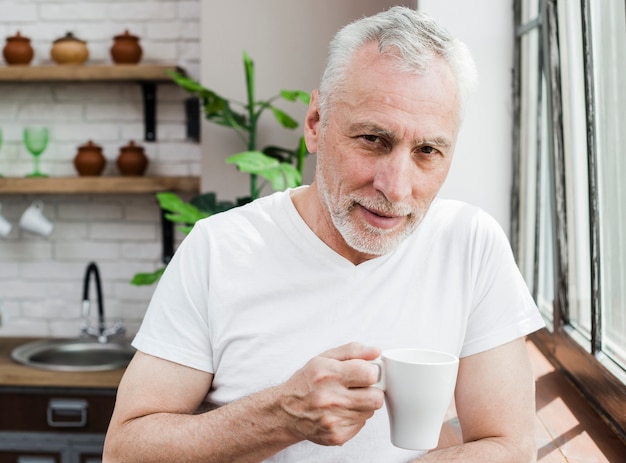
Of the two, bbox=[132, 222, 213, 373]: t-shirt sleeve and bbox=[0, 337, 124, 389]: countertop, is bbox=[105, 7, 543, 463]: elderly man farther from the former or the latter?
bbox=[0, 337, 124, 389]: countertop

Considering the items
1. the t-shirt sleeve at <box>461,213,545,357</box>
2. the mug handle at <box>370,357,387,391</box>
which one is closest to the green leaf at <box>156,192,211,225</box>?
the t-shirt sleeve at <box>461,213,545,357</box>

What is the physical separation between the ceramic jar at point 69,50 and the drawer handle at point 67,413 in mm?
1458

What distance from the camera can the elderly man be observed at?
1138 mm

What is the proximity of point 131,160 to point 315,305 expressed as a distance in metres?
2.37

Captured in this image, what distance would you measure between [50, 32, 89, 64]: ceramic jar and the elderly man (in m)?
2.36

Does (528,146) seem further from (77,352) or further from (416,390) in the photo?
(77,352)

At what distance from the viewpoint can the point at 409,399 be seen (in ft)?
2.93

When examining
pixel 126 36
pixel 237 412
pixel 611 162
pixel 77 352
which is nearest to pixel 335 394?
pixel 237 412

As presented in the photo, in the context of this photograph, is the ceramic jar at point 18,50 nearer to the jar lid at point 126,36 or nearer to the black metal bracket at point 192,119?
the jar lid at point 126,36

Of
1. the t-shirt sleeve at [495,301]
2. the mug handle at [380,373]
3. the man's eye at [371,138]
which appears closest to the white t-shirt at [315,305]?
the t-shirt sleeve at [495,301]

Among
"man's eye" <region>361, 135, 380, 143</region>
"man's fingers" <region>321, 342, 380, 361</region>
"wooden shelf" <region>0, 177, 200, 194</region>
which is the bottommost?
"wooden shelf" <region>0, 177, 200, 194</region>

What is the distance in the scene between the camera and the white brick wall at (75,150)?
11.8 feet

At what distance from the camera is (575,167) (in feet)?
6.26

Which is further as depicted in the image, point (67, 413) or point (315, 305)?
point (67, 413)
